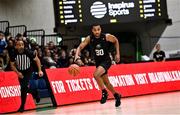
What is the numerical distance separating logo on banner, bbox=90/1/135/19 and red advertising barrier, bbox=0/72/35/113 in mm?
7727

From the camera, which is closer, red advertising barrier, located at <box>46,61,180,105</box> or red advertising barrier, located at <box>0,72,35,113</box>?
red advertising barrier, located at <box>0,72,35,113</box>

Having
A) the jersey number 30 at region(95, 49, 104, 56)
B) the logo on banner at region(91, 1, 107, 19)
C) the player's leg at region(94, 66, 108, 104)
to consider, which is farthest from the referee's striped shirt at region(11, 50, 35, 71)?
the logo on banner at region(91, 1, 107, 19)

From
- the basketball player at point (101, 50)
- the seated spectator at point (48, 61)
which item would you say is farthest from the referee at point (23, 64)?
the seated spectator at point (48, 61)

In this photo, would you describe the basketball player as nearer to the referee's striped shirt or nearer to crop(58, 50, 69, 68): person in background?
the referee's striped shirt

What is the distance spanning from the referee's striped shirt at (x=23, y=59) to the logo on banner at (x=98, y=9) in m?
8.30

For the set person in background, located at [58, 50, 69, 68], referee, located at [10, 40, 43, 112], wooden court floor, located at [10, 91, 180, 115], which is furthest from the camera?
person in background, located at [58, 50, 69, 68]

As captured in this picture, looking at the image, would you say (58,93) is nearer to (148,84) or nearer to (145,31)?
(148,84)

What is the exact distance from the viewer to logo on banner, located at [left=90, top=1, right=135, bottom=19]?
2077 cm

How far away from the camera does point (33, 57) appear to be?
12758 millimetres

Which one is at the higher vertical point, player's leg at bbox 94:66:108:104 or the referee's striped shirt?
the referee's striped shirt

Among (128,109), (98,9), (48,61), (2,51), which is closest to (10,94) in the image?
(2,51)

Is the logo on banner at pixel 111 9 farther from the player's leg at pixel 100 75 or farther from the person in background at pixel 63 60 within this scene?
the player's leg at pixel 100 75

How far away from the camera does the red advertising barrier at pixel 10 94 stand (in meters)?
13.1

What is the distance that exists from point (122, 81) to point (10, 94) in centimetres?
473
